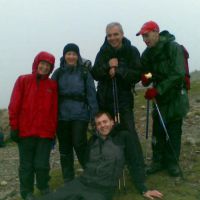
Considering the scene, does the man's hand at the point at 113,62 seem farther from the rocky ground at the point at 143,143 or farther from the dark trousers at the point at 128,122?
the rocky ground at the point at 143,143

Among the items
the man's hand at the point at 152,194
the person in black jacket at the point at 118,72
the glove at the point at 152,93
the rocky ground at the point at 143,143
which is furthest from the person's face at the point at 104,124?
the rocky ground at the point at 143,143

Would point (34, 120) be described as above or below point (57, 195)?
above

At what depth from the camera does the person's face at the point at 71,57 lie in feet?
29.5

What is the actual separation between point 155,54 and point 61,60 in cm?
208

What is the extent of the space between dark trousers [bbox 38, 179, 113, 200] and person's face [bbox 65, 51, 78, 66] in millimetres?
2545

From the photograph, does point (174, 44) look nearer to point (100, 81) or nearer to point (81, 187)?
point (100, 81)

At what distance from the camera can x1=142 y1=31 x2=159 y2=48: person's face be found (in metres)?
9.21

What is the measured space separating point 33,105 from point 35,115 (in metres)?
0.21

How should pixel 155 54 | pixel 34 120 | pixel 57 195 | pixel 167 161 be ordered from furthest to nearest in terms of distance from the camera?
pixel 167 161, pixel 155 54, pixel 34 120, pixel 57 195

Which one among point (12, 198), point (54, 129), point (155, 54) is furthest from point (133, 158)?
point (12, 198)

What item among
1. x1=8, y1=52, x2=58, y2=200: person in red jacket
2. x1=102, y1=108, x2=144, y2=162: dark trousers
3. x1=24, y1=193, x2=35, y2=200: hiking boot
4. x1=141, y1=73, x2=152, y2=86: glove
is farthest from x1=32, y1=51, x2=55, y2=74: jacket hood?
x1=24, y1=193, x2=35, y2=200: hiking boot

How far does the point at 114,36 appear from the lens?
29.1ft

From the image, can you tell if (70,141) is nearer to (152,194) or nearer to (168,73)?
(152,194)

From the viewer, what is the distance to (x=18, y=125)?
8906mm
